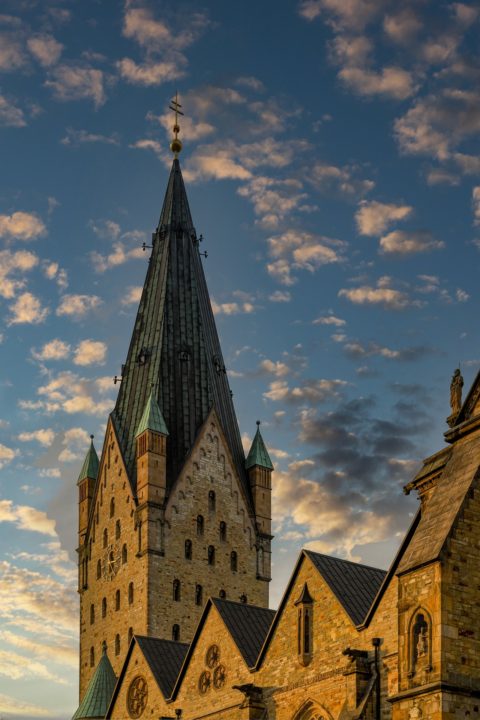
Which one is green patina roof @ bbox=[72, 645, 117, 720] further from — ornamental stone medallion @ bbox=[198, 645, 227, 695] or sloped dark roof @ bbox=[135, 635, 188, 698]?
ornamental stone medallion @ bbox=[198, 645, 227, 695]

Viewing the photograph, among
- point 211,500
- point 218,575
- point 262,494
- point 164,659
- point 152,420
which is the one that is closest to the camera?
point 164,659

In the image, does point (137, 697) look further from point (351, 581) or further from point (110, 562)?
point (110, 562)

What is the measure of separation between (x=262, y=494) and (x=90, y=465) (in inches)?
449

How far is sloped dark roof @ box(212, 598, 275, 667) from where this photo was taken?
43062mm

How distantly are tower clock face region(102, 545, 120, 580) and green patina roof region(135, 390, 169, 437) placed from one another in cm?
680

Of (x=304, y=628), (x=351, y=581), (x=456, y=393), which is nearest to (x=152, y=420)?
(x=351, y=581)

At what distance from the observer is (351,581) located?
39.1m

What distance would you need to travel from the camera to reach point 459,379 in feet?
99.5

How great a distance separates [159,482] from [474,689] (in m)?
45.1

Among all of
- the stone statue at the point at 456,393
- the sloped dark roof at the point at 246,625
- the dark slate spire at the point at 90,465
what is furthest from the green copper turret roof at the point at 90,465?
the stone statue at the point at 456,393

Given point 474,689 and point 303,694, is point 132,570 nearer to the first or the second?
point 303,694

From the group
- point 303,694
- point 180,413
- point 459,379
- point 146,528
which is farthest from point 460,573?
point 180,413

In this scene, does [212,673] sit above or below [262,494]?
below

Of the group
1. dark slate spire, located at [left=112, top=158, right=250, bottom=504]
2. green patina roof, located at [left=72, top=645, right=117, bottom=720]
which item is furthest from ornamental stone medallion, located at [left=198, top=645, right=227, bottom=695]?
dark slate spire, located at [left=112, top=158, right=250, bottom=504]
